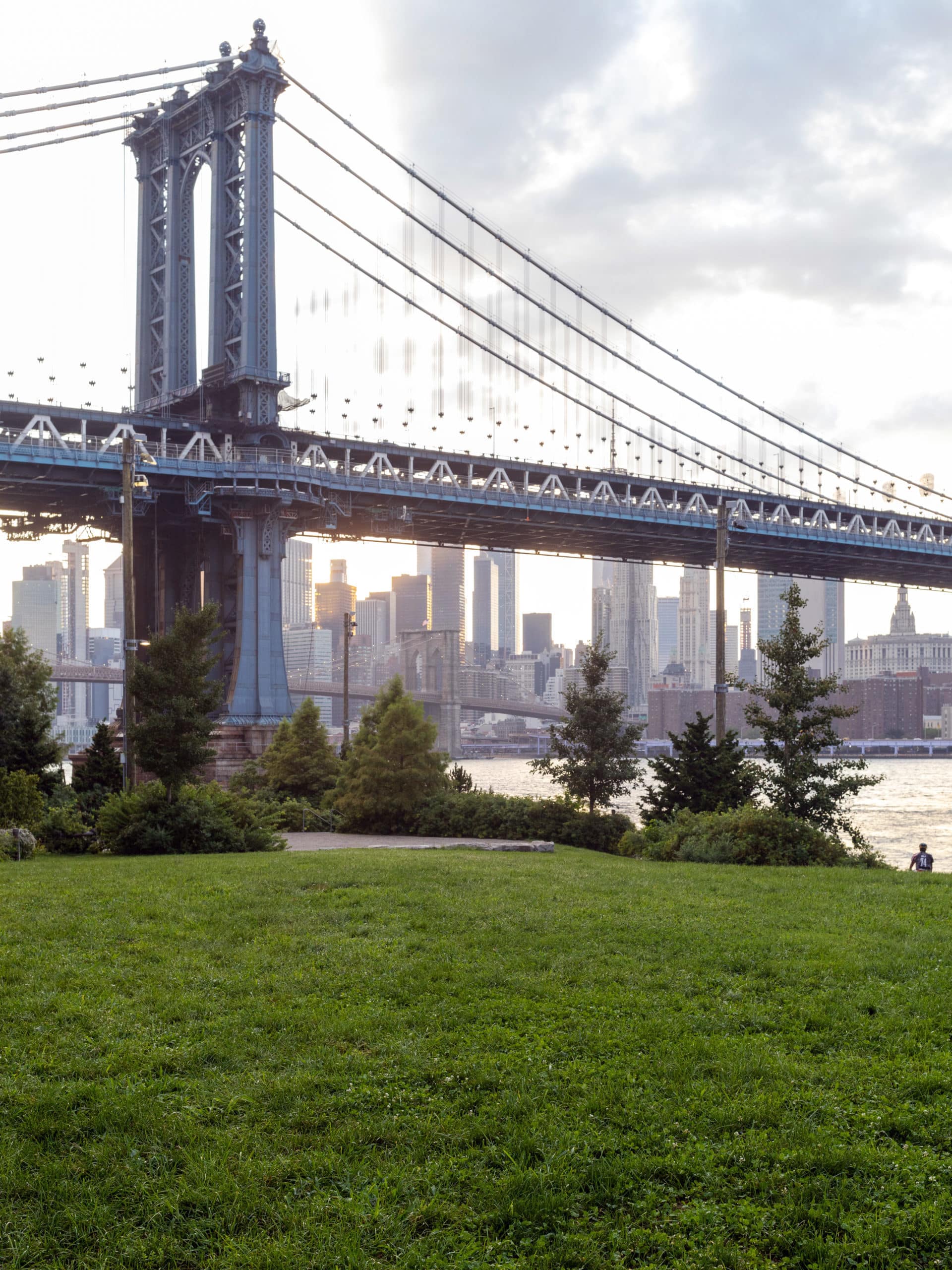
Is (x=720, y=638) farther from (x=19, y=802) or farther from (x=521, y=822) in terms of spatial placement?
(x=19, y=802)

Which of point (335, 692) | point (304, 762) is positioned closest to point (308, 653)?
point (335, 692)

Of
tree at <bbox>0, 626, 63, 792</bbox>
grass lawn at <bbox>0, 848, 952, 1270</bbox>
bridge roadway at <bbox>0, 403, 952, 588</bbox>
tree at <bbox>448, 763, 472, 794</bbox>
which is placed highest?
bridge roadway at <bbox>0, 403, 952, 588</bbox>

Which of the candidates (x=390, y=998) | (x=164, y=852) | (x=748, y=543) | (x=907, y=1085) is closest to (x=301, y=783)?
(x=164, y=852)

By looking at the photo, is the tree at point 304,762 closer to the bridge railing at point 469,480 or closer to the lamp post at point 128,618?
the lamp post at point 128,618

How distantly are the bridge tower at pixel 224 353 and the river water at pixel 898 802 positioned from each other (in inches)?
548

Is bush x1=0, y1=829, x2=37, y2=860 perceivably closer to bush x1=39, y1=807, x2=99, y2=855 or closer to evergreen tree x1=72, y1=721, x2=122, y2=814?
bush x1=39, y1=807, x2=99, y2=855

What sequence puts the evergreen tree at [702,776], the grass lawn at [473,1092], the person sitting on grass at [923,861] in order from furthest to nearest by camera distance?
the evergreen tree at [702,776], the person sitting on grass at [923,861], the grass lawn at [473,1092]

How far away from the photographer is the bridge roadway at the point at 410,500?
4794 centimetres

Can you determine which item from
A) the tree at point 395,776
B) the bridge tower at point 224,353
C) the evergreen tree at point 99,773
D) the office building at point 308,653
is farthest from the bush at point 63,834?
the office building at point 308,653

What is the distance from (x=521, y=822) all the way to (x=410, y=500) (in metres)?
31.8

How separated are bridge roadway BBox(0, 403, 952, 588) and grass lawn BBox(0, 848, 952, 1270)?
2771cm

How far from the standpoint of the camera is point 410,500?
5662 centimetres

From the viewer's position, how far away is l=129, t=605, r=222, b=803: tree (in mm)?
20922

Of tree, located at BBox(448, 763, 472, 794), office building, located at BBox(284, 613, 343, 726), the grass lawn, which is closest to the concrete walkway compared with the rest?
tree, located at BBox(448, 763, 472, 794)
